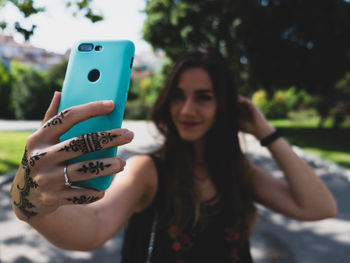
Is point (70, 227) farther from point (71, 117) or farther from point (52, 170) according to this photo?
point (71, 117)

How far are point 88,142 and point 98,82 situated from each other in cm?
22

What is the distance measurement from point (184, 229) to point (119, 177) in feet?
1.75

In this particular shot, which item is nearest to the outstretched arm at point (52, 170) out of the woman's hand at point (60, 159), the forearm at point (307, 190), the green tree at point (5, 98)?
the woman's hand at point (60, 159)

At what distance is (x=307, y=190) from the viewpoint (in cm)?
184

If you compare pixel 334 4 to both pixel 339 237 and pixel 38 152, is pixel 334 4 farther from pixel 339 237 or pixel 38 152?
pixel 38 152

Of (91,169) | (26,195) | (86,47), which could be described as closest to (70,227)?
(26,195)

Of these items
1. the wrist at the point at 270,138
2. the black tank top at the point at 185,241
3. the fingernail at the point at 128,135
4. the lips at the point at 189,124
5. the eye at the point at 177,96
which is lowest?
the black tank top at the point at 185,241

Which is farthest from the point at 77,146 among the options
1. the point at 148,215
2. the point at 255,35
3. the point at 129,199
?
the point at 255,35

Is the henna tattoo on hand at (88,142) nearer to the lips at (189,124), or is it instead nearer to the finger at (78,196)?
the finger at (78,196)

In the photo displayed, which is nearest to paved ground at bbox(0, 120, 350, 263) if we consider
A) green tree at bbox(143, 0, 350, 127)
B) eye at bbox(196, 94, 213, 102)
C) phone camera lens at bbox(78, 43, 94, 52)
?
eye at bbox(196, 94, 213, 102)

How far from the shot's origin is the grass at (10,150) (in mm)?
7694

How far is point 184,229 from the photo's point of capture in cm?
169

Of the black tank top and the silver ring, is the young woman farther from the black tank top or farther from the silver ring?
the silver ring

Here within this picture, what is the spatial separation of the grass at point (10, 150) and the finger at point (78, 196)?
5.64 m
